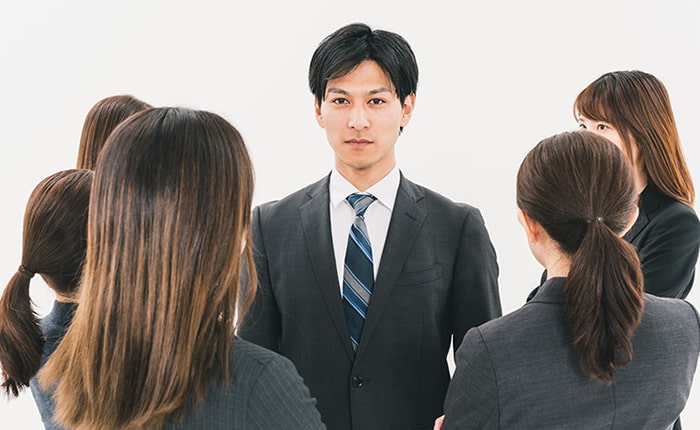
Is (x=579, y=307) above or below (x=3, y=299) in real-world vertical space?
below

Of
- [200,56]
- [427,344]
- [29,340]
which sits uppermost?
[200,56]

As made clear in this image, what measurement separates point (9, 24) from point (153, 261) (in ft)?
8.48

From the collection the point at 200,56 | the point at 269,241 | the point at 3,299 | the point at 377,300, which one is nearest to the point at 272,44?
the point at 200,56

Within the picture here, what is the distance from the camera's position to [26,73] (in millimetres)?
3254

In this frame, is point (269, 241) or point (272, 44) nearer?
point (269, 241)

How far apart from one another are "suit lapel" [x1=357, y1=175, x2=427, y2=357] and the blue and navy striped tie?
0.11ft

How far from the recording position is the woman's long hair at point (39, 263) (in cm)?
141

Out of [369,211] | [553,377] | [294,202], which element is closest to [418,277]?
[369,211]

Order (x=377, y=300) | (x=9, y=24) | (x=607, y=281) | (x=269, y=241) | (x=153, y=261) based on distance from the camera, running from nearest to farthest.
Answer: (x=153, y=261) → (x=607, y=281) → (x=377, y=300) → (x=269, y=241) → (x=9, y=24)

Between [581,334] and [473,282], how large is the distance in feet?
2.28

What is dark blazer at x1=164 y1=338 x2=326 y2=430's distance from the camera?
114cm

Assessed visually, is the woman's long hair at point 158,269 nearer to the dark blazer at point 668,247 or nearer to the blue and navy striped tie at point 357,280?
the blue and navy striped tie at point 357,280

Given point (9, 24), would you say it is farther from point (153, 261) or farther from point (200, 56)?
point (153, 261)

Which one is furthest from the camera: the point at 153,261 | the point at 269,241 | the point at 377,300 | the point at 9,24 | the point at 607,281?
the point at 9,24
